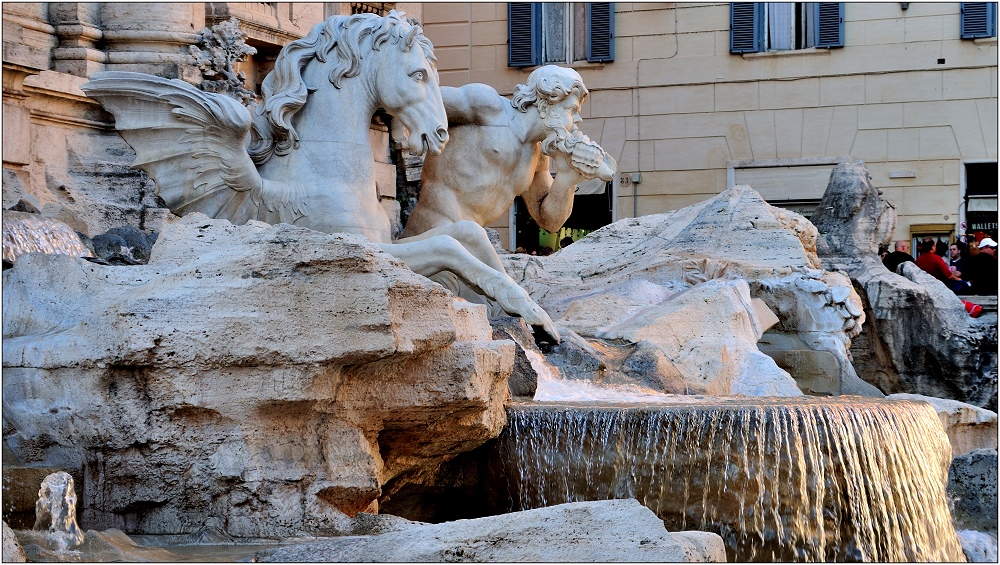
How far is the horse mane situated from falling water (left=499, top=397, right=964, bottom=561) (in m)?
1.98

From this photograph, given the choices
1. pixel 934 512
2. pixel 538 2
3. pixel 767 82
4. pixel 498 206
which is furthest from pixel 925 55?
pixel 934 512

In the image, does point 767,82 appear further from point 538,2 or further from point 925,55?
point 538,2

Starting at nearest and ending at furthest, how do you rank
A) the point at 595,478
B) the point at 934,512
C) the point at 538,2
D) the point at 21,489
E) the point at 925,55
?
the point at 21,489 < the point at 595,478 < the point at 934,512 < the point at 925,55 < the point at 538,2

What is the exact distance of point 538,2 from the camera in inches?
732

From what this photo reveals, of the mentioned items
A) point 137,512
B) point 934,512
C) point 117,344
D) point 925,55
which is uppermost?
point 925,55

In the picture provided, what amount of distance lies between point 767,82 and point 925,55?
5.78 feet

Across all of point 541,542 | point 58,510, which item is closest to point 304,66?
point 58,510

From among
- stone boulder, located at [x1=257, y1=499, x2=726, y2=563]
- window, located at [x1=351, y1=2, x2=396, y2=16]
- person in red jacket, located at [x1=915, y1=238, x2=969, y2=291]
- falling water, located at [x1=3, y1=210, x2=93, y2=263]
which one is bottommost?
stone boulder, located at [x1=257, y1=499, x2=726, y2=563]

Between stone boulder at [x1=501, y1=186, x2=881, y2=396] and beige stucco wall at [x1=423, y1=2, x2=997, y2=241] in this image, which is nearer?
stone boulder at [x1=501, y1=186, x2=881, y2=396]

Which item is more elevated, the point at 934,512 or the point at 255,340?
the point at 255,340

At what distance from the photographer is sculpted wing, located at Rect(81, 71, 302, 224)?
6527mm

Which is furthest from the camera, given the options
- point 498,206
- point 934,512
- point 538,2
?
point 538,2

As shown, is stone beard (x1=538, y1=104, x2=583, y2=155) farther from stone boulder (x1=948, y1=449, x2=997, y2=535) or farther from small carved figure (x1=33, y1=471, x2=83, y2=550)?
small carved figure (x1=33, y1=471, x2=83, y2=550)

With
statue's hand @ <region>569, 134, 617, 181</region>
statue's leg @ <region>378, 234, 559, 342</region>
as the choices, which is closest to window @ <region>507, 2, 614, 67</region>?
statue's hand @ <region>569, 134, 617, 181</region>
